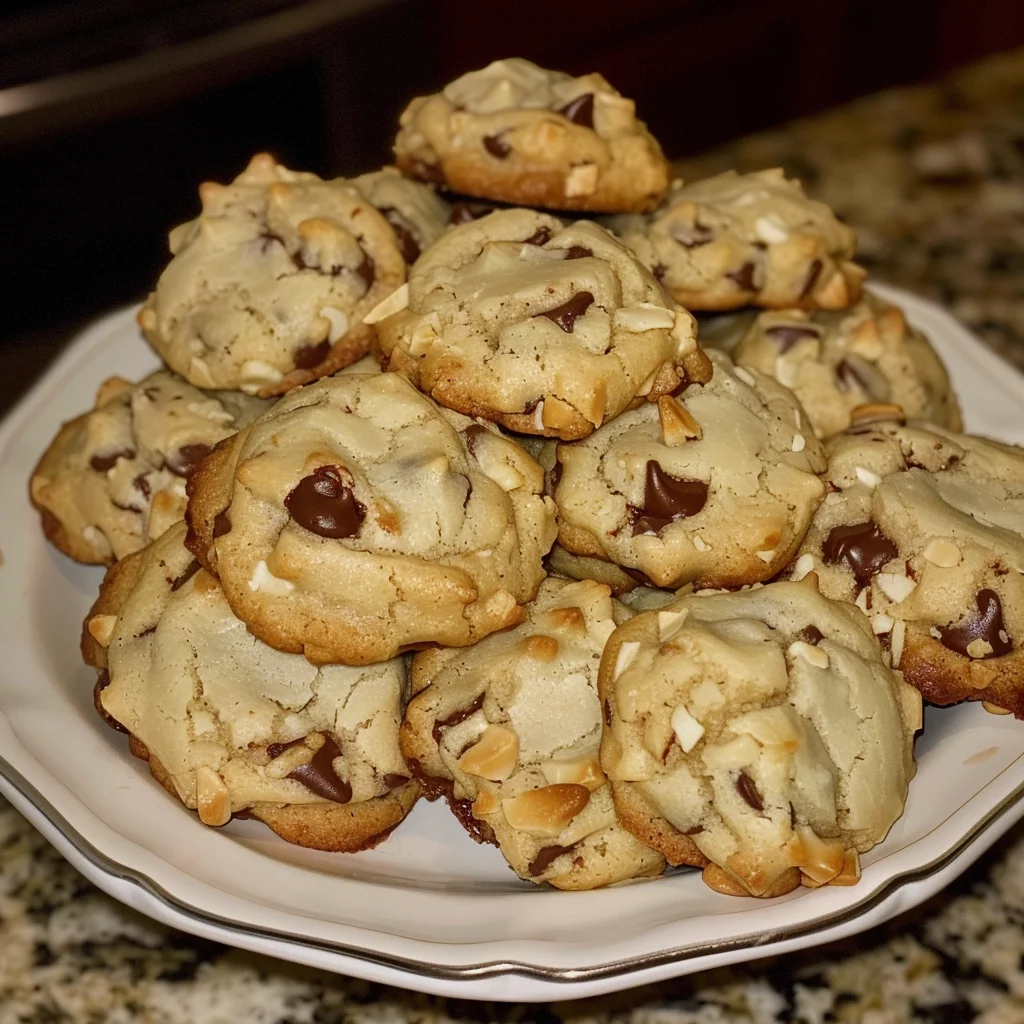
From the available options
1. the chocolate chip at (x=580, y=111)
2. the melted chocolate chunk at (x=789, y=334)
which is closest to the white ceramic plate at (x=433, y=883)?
the melted chocolate chunk at (x=789, y=334)

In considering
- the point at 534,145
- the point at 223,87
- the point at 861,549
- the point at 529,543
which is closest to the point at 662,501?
the point at 529,543

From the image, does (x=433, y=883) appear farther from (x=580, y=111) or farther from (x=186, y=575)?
→ (x=580, y=111)

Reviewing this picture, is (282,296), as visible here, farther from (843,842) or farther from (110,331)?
(843,842)

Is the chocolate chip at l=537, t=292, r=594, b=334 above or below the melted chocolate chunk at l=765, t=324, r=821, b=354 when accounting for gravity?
above

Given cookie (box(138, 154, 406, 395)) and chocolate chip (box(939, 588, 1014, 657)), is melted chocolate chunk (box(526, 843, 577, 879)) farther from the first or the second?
cookie (box(138, 154, 406, 395))

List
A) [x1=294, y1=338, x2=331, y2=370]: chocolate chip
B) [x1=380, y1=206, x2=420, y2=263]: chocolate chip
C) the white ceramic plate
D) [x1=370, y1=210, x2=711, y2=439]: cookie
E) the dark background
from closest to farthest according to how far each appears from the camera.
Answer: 1. the white ceramic plate
2. [x1=370, y1=210, x2=711, y2=439]: cookie
3. [x1=294, y1=338, x2=331, y2=370]: chocolate chip
4. [x1=380, y1=206, x2=420, y2=263]: chocolate chip
5. the dark background

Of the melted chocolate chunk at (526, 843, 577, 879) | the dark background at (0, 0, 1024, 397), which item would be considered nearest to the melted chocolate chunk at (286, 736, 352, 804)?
the melted chocolate chunk at (526, 843, 577, 879)

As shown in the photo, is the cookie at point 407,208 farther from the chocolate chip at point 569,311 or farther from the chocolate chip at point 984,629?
the chocolate chip at point 984,629
